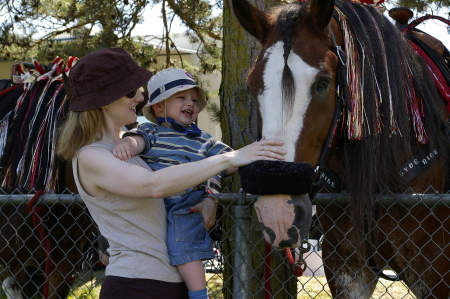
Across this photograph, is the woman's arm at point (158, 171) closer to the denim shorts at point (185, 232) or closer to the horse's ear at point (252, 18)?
the denim shorts at point (185, 232)

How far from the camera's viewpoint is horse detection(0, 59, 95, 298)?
142 inches

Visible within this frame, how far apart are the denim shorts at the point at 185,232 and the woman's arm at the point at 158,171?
266mm

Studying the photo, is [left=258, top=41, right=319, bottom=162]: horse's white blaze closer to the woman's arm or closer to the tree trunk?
the woman's arm

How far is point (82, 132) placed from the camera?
7.27 feet

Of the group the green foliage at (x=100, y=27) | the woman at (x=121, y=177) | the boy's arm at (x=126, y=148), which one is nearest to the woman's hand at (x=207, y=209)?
the woman at (x=121, y=177)

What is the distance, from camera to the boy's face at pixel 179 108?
103 inches

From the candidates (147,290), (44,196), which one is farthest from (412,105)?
(44,196)

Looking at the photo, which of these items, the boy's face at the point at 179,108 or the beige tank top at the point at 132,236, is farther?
the boy's face at the point at 179,108

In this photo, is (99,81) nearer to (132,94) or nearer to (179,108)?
(132,94)

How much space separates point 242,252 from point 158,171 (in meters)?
0.59

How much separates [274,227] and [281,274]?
4.58ft

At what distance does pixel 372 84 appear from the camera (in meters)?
2.45

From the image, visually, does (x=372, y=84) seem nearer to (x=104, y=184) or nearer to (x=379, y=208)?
(x=379, y=208)

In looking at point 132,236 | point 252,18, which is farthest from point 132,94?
point 252,18
